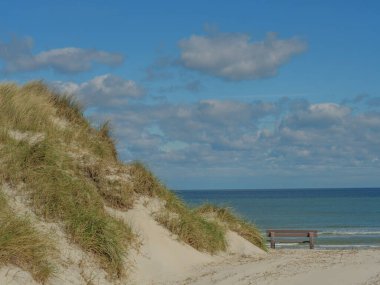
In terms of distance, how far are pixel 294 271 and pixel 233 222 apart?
6.16 m

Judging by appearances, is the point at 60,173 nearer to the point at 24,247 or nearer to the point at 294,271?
the point at 24,247

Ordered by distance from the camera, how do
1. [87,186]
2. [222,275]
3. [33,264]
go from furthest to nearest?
1. [87,186]
2. [222,275]
3. [33,264]

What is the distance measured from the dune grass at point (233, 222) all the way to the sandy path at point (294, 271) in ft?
10.8

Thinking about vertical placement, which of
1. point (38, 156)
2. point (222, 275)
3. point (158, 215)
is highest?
point (38, 156)

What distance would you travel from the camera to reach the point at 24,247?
36.8ft

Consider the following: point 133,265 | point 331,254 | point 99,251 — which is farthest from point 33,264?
point 331,254

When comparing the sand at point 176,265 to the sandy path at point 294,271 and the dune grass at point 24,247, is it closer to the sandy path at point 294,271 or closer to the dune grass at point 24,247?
the sandy path at point 294,271

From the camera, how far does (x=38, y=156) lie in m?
14.8

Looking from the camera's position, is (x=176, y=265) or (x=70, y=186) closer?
(x=70, y=186)

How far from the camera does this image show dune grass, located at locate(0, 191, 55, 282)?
11047mm

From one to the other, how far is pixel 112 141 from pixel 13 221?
7.78m

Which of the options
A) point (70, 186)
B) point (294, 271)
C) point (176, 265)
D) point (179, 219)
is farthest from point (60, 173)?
point (294, 271)

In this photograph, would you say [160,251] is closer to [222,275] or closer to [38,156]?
[222,275]

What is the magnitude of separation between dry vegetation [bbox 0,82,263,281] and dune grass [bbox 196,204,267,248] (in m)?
0.05
